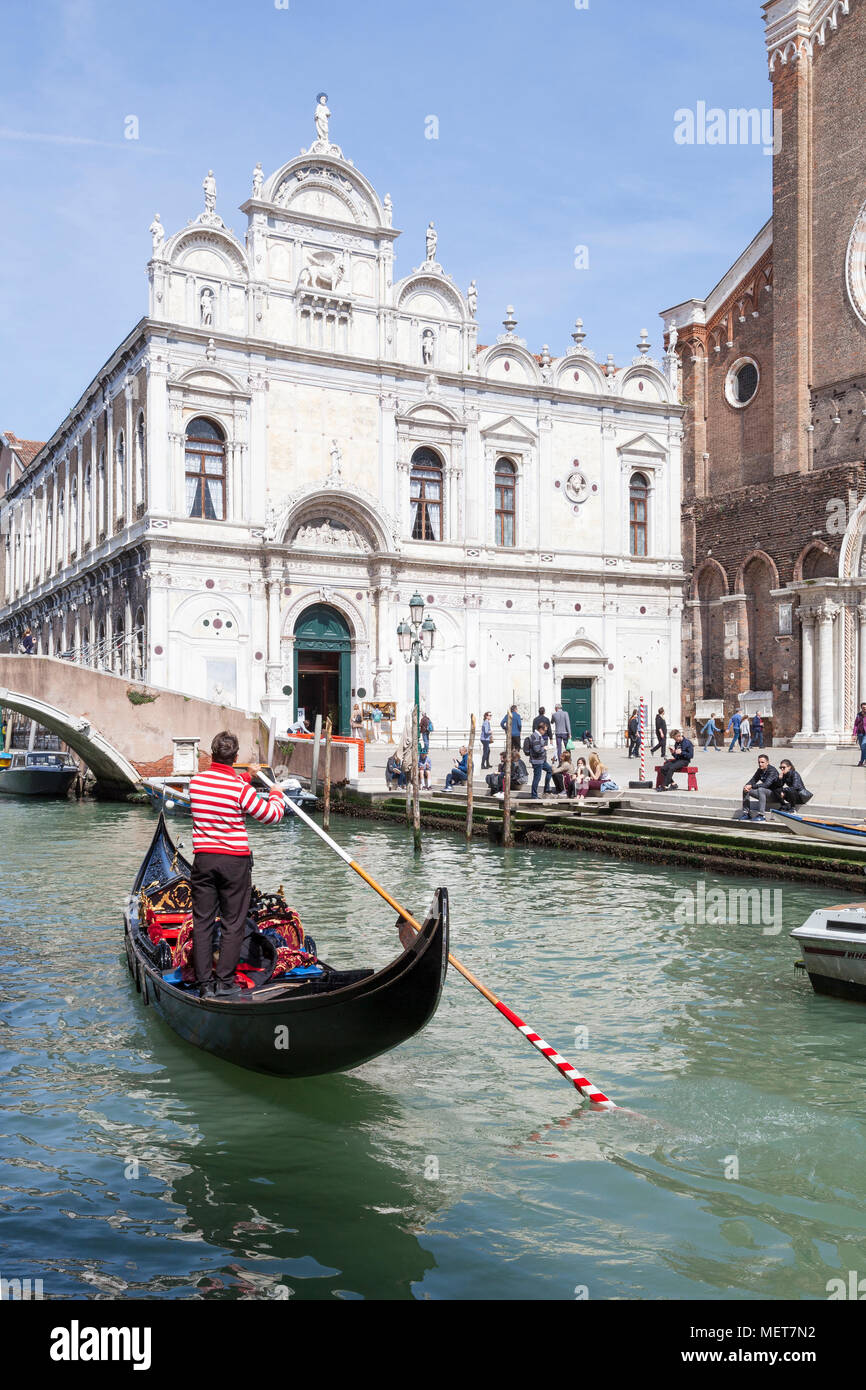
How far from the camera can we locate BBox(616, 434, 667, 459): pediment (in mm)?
28172

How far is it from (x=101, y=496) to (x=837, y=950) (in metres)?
22.3

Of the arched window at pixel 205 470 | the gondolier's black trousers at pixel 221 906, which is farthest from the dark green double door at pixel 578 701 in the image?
the gondolier's black trousers at pixel 221 906

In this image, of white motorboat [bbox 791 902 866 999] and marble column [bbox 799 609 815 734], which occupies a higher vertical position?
marble column [bbox 799 609 815 734]

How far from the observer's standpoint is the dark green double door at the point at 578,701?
27.3m

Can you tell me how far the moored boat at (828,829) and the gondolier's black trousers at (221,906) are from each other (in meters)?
7.23

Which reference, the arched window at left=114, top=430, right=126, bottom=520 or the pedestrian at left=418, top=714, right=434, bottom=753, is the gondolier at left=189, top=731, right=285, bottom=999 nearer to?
the pedestrian at left=418, top=714, right=434, bottom=753

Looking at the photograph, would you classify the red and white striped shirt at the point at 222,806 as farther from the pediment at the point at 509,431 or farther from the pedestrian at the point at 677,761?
the pediment at the point at 509,431

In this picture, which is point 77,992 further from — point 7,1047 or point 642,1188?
point 642,1188

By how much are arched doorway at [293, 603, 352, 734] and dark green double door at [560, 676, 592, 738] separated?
529 centimetres

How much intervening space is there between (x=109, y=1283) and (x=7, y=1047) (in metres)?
2.83

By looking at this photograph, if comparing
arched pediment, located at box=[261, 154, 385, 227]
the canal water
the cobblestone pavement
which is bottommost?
the canal water

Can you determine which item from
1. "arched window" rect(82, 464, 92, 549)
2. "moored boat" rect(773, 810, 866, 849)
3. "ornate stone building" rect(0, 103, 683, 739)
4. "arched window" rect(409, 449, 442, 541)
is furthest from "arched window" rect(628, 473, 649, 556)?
"moored boat" rect(773, 810, 866, 849)

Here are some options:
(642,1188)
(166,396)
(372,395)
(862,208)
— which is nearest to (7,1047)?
(642,1188)

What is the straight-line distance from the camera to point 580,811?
15.8m
